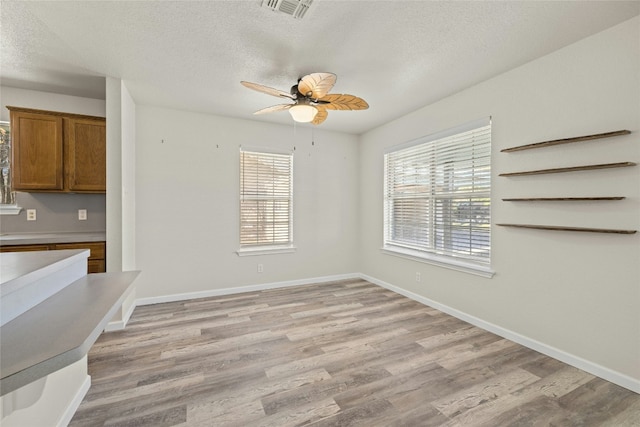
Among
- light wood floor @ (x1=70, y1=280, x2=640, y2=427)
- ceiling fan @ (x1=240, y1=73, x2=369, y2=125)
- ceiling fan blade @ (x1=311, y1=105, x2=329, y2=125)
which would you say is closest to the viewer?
light wood floor @ (x1=70, y1=280, x2=640, y2=427)

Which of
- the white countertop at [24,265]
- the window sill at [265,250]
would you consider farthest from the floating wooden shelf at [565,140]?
the white countertop at [24,265]

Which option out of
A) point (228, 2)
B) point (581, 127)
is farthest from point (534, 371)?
point (228, 2)

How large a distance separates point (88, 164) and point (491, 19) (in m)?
4.30

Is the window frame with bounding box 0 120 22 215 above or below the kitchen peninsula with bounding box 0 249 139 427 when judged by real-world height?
above

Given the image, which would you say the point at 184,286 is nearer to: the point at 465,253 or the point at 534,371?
the point at 465,253

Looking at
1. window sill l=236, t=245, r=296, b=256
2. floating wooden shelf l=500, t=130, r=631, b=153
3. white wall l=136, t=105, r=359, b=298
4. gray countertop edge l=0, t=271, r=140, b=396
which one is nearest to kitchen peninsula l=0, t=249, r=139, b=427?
gray countertop edge l=0, t=271, r=140, b=396

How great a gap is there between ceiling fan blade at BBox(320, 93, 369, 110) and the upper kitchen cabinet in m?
2.80

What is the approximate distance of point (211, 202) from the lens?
4.09 m

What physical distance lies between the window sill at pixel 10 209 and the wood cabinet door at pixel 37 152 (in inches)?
16.5

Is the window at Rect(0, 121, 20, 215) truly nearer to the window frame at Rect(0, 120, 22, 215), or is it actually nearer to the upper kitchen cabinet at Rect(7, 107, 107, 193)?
the window frame at Rect(0, 120, 22, 215)

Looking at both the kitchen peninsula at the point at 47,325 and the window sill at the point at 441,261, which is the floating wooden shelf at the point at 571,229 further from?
the kitchen peninsula at the point at 47,325

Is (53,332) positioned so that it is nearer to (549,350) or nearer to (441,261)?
(549,350)

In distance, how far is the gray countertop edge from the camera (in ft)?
2.37

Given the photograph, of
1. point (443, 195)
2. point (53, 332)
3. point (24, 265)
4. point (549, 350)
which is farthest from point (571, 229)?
point (24, 265)
